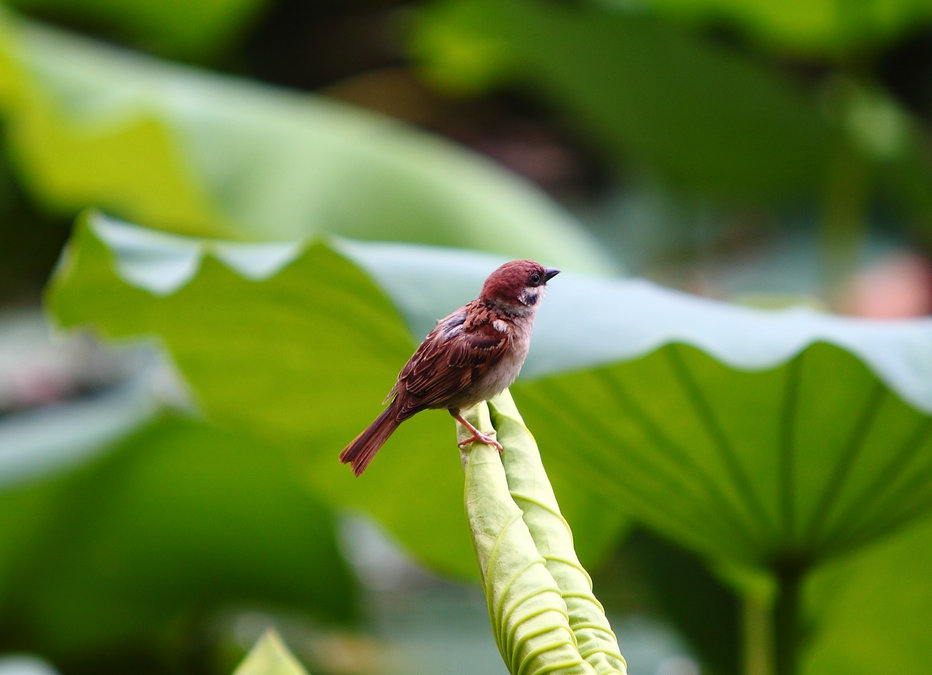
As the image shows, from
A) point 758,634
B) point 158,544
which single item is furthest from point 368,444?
point 158,544

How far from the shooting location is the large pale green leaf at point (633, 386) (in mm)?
417

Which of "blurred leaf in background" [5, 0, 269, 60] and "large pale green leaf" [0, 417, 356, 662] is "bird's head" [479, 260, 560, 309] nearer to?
"large pale green leaf" [0, 417, 356, 662]

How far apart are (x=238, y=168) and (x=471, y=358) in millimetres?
1411

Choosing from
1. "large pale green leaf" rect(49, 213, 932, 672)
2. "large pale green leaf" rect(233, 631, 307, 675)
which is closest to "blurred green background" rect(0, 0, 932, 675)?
"large pale green leaf" rect(49, 213, 932, 672)

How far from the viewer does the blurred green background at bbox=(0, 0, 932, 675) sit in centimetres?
45

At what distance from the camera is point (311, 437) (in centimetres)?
61

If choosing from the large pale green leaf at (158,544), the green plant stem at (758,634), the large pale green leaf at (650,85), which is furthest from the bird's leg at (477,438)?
the large pale green leaf at (650,85)

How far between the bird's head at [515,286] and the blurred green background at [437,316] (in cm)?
15

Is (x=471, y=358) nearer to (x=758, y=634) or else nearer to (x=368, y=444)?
(x=368, y=444)

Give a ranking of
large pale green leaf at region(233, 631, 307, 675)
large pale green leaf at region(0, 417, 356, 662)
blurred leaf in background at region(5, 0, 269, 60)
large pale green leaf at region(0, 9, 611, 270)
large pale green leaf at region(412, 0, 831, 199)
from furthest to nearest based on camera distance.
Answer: blurred leaf in background at region(5, 0, 269, 60)
large pale green leaf at region(412, 0, 831, 199)
large pale green leaf at region(0, 9, 611, 270)
large pale green leaf at region(0, 417, 356, 662)
large pale green leaf at region(233, 631, 307, 675)

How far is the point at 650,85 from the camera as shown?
2.11 m

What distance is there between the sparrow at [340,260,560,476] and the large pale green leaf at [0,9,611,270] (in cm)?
116

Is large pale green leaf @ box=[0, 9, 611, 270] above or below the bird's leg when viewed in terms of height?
below

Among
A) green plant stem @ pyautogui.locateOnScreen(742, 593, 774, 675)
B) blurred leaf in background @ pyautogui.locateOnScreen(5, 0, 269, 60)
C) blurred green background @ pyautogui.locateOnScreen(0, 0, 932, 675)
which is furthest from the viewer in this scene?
blurred leaf in background @ pyautogui.locateOnScreen(5, 0, 269, 60)
